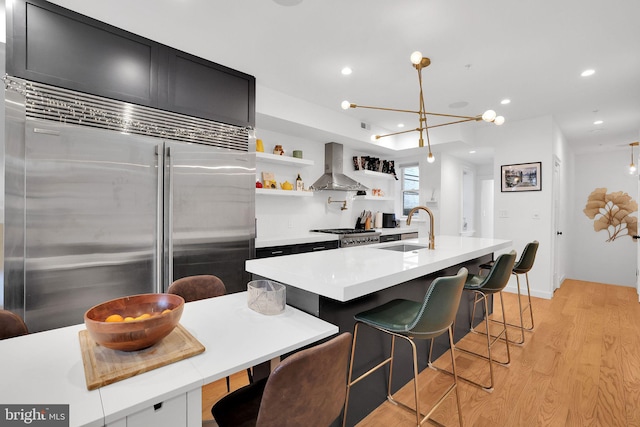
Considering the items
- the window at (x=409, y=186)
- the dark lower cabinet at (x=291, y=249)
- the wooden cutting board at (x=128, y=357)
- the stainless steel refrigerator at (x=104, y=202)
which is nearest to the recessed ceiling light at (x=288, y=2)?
the stainless steel refrigerator at (x=104, y=202)

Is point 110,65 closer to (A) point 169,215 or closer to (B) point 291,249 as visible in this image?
(A) point 169,215

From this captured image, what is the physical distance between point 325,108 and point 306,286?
3243 mm

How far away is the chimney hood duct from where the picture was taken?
4594 mm

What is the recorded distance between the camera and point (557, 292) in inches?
192

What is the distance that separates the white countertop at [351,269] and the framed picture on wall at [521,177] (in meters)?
2.83


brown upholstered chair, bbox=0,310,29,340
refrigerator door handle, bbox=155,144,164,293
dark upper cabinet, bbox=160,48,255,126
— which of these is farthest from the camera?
dark upper cabinet, bbox=160,48,255,126

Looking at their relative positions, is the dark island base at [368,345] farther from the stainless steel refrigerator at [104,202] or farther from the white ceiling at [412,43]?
the white ceiling at [412,43]

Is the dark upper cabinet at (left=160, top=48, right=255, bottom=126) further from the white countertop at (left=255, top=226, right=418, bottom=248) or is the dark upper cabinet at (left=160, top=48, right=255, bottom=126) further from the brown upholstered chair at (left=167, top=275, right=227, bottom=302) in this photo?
the brown upholstered chair at (left=167, top=275, right=227, bottom=302)

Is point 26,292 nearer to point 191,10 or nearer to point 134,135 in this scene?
point 134,135

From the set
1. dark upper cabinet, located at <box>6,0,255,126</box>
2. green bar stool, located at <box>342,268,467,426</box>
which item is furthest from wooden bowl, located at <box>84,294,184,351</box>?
dark upper cabinet, located at <box>6,0,255,126</box>

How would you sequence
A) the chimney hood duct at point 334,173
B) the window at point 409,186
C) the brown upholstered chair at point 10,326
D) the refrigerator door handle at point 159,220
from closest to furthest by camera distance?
the brown upholstered chair at point 10,326, the refrigerator door handle at point 159,220, the chimney hood duct at point 334,173, the window at point 409,186

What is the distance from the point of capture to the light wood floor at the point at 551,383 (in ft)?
6.29

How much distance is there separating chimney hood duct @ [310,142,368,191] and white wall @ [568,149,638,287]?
494 cm

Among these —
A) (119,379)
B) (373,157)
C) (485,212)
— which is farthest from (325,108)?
(485,212)
